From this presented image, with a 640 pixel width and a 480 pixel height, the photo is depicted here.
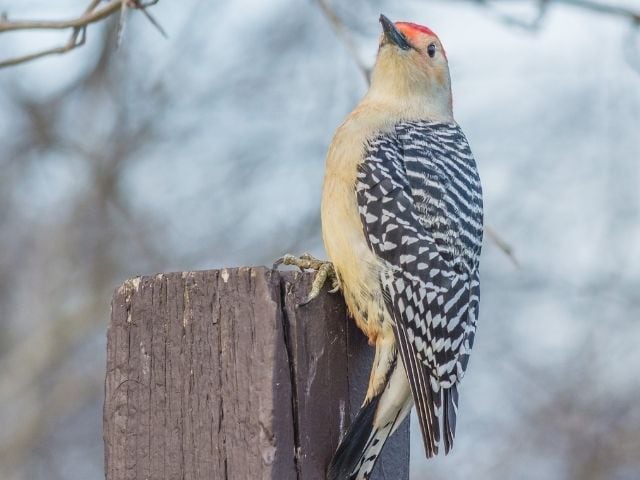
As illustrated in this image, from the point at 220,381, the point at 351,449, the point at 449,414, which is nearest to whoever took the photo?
the point at 220,381

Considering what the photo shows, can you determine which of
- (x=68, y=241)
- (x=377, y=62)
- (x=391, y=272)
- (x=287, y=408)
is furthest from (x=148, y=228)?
(x=287, y=408)

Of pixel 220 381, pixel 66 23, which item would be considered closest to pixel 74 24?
pixel 66 23

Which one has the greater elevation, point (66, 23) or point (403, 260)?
point (66, 23)

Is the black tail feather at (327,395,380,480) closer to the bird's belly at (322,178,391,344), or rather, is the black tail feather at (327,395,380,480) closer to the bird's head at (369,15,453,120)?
the bird's belly at (322,178,391,344)

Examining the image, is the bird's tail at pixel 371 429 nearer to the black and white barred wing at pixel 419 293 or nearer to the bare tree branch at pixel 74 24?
the black and white barred wing at pixel 419 293

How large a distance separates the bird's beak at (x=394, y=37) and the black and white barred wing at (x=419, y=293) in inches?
44.7

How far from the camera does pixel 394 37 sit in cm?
517

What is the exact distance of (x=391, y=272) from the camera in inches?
151

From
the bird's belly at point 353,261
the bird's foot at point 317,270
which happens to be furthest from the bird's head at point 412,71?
the bird's foot at point 317,270

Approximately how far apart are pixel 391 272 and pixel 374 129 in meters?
0.88

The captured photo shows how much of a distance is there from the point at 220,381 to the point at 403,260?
39.1 inches

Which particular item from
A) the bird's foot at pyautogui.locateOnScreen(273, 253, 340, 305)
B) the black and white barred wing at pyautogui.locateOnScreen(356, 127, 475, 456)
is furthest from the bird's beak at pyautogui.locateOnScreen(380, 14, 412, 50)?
the bird's foot at pyautogui.locateOnScreen(273, 253, 340, 305)

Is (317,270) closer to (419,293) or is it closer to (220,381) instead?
(419,293)

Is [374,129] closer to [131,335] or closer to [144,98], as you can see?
[131,335]
